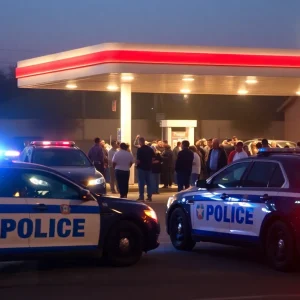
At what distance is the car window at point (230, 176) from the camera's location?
11719mm

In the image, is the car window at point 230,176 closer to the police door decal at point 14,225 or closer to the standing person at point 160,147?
the police door decal at point 14,225

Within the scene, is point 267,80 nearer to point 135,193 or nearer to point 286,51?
point 286,51

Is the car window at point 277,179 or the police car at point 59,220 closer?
the police car at point 59,220

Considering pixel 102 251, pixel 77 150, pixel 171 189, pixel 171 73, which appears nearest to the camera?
pixel 102 251

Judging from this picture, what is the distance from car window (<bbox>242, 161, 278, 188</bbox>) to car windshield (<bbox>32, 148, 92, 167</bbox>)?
8250mm

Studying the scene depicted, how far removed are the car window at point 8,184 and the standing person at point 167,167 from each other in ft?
48.4

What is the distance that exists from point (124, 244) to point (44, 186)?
1.46 meters

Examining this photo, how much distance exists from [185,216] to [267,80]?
48.3ft

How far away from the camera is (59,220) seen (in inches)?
403

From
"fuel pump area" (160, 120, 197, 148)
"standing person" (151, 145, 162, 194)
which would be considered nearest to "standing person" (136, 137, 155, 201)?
"standing person" (151, 145, 162, 194)

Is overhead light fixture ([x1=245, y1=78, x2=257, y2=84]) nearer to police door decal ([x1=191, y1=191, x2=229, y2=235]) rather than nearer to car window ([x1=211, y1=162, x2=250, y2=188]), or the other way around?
police door decal ([x1=191, y1=191, x2=229, y2=235])

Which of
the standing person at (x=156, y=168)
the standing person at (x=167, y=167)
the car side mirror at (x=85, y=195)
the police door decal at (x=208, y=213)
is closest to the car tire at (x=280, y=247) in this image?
the police door decal at (x=208, y=213)

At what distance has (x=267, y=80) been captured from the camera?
1044 inches

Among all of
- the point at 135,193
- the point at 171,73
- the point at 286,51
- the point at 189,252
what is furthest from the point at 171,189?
the point at 189,252
